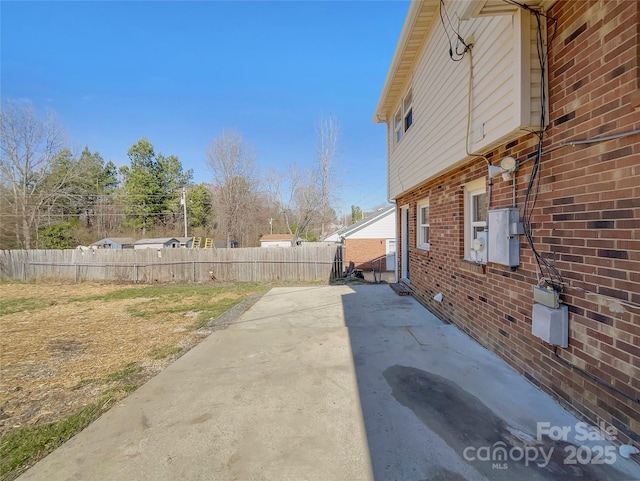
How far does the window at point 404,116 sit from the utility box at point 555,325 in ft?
16.0

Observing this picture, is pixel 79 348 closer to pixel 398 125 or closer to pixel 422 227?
pixel 422 227

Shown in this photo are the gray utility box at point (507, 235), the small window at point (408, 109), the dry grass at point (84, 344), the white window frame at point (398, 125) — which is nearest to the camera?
the gray utility box at point (507, 235)

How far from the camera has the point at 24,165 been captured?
19.7m

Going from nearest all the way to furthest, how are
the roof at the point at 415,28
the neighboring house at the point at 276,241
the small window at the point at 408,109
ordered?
the roof at the point at 415,28
the small window at the point at 408,109
the neighboring house at the point at 276,241

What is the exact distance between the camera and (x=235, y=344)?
414cm

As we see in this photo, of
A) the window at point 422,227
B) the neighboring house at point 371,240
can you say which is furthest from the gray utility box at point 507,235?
the neighboring house at point 371,240

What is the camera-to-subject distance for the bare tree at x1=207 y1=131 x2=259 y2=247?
903 inches

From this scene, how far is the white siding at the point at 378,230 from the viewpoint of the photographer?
67.4 feet

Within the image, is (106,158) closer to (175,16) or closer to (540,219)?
(175,16)

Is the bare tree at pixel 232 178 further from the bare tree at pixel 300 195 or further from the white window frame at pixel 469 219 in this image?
the white window frame at pixel 469 219

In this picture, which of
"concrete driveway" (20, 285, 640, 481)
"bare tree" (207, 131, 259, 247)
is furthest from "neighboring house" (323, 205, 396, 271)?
"concrete driveway" (20, 285, 640, 481)

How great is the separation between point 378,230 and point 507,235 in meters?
17.9

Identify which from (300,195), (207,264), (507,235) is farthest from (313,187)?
(507,235)

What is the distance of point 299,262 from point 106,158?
31.2m
